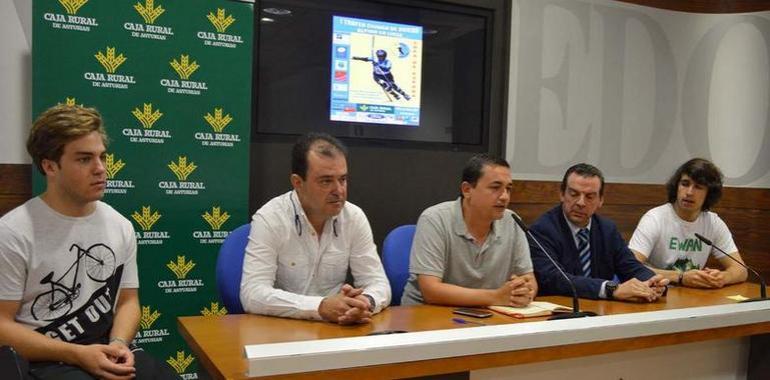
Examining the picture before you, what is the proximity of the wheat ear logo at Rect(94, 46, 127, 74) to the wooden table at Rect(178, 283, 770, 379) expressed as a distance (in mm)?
1611

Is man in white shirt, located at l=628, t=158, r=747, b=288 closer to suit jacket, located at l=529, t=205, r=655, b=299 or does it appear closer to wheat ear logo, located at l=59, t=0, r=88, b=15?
suit jacket, located at l=529, t=205, r=655, b=299

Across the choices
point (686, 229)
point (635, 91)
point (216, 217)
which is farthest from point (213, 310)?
point (635, 91)

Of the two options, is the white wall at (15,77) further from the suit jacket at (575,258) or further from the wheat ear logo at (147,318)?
the suit jacket at (575,258)

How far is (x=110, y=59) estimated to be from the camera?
2979mm

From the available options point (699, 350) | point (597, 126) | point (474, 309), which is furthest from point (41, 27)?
point (597, 126)

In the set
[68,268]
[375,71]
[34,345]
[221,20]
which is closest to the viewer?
[34,345]

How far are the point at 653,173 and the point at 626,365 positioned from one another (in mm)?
3249

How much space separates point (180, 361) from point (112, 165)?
41.6 inches

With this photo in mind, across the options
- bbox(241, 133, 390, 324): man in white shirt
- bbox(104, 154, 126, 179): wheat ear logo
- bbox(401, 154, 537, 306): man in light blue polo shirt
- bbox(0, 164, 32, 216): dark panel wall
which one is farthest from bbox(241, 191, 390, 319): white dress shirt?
bbox(0, 164, 32, 216): dark panel wall

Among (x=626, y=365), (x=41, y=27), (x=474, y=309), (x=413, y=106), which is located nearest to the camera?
(x=626, y=365)

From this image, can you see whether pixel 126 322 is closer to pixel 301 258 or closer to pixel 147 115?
pixel 301 258

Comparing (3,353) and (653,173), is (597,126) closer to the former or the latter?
(653,173)

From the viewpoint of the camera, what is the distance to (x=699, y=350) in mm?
2291

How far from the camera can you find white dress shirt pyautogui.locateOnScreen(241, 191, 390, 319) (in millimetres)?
2104
